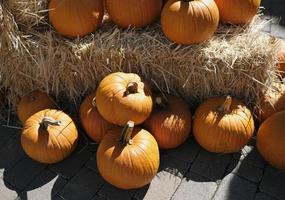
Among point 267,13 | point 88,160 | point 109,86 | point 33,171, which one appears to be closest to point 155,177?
point 88,160

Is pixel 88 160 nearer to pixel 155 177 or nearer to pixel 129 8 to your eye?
pixel 155 177

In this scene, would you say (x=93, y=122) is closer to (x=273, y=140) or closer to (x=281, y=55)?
(x=273, y=140)

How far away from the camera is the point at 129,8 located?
298 centimetres

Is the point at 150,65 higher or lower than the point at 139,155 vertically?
higher

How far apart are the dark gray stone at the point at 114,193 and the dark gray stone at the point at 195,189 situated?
0.32 metres

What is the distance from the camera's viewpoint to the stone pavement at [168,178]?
109 inches

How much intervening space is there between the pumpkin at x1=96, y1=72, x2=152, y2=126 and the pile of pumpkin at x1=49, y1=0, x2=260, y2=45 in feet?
1.52

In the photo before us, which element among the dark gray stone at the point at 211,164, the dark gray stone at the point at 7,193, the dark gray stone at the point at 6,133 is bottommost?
the dark gray stone at the point at 211,164

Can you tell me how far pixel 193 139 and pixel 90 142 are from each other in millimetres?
827

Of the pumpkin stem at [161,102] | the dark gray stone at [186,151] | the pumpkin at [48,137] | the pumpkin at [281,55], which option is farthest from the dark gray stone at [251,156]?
the pumpkin at [48,137]

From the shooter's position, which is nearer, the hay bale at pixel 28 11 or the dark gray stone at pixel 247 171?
the dark gray stone at pixel 247 171

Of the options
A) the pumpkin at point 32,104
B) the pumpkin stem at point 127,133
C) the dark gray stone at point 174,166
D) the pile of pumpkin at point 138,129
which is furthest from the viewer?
the pumpkin at point 32,104

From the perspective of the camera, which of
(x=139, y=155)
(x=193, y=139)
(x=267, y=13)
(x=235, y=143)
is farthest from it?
(x=267, y=13)

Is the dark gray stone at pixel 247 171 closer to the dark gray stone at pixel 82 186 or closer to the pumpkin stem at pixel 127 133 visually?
the pumpkin stem at pixel 127 133
